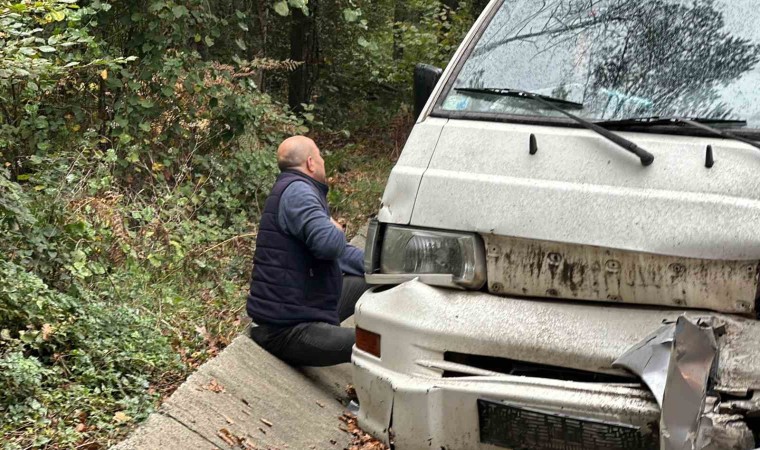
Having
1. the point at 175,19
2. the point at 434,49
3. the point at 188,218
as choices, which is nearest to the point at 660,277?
the point at 188,218

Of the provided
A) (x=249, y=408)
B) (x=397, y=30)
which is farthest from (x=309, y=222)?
(x=397, y=30)

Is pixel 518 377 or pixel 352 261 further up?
pixel 518 377

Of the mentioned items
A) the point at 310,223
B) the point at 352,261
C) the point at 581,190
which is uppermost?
the point at 581,190

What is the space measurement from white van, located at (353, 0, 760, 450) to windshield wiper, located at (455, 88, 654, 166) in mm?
12

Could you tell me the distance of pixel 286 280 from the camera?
20.0 feet

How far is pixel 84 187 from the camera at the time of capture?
6934 millimetres

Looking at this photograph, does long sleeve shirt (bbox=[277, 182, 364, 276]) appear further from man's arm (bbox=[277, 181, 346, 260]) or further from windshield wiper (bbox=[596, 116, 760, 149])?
windshield wiper (bbox=[596, 116, 760, 149])

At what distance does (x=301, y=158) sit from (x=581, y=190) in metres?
2.91

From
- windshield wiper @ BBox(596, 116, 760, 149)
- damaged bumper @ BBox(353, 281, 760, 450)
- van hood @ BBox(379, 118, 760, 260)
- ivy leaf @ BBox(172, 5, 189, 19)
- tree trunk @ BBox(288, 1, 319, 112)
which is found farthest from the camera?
tree trunk @ BBox(288, 1, 319, 112)

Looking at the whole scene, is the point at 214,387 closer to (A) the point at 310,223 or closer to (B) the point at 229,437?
(B) the point at 229,437

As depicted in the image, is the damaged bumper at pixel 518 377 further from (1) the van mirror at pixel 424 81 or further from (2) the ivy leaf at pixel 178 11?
(2) the ivy leaf at pixel 178 11

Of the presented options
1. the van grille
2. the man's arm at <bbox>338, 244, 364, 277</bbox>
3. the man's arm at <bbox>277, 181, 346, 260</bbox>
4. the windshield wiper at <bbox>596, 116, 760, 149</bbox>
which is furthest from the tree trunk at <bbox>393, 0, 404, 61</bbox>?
the van grille

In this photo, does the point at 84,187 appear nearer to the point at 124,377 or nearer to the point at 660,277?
the point at 124,377

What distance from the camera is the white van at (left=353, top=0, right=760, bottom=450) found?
3.34 m
